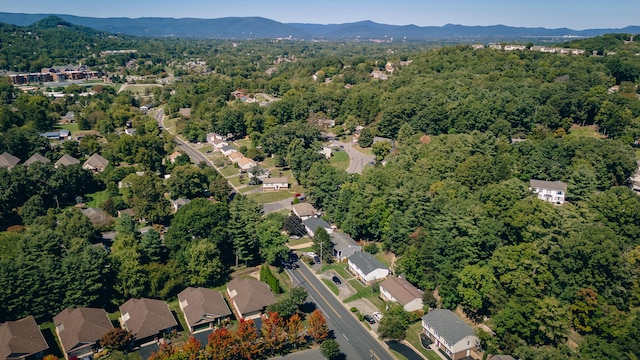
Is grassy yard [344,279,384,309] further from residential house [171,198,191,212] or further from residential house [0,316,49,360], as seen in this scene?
residential house [171,198,191,212]

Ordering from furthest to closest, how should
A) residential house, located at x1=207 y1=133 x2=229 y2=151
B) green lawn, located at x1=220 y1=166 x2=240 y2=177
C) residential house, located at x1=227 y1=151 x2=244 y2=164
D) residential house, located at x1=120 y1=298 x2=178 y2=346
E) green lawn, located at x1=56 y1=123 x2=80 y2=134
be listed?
Answer: green lawn, located at x1=56 y1=123 x2=80 y2=134, residential house, located at x1=207 y1=133 x2=229 y2=151, residential house, located at x1=227 y1=151 x2=244 y2=164, green lawn, located at x1=220 y1=166 x2=240 y2=177, residential house, located at x1=120 y1=298 x2=178 y2=346

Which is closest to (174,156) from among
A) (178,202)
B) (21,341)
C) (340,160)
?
(178,202)

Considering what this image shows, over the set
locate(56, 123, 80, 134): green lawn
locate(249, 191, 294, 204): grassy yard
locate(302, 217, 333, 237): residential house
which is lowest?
locate(249, 191, 294, 204): grassy yard

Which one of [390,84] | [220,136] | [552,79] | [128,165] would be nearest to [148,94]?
[220,136]

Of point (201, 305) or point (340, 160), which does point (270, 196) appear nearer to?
point (340, 160)

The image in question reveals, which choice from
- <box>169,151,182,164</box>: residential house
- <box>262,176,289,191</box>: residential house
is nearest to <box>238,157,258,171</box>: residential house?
<box>262,176,289,191</box>: residential house

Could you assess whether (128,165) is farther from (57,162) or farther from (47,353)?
(47,353)

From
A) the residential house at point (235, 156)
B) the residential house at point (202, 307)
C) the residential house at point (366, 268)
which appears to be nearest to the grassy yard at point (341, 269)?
the residential house at point (366, 268)
